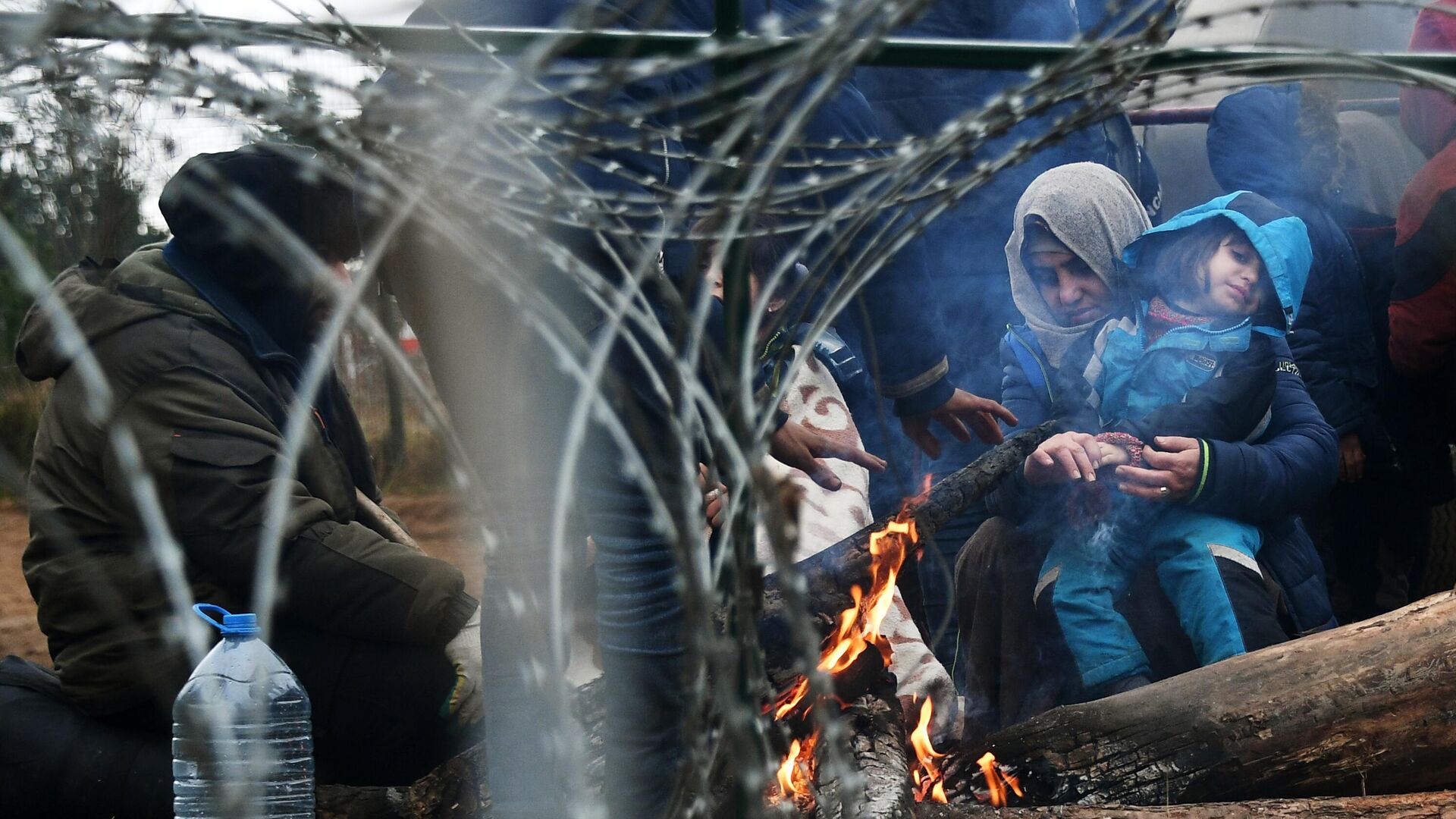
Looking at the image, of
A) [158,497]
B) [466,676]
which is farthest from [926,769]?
[158,497]

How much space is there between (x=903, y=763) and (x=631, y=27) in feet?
5.15

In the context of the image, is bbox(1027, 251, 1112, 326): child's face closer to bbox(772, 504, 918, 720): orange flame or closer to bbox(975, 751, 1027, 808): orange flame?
bbox(772, 504, 918, 720): orange flame

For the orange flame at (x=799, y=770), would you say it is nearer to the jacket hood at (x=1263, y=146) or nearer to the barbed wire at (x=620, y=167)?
the barbed wire at (x=620, y=167)

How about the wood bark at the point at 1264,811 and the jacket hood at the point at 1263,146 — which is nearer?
the wood bark at the point at 1264,811

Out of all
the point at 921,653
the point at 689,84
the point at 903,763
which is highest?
the point at 689,84

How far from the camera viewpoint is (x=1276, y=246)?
3.19m

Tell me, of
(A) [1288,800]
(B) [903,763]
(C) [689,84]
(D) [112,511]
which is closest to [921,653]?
(B) [903,763]

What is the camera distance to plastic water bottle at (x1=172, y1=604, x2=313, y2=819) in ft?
7.63

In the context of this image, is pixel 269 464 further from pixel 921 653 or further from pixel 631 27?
pixel 921 653

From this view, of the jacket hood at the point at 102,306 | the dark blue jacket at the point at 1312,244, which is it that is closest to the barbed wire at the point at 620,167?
the jacket hood at the point at 102,306

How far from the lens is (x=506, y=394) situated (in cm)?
252

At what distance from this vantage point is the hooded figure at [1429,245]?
362 cm

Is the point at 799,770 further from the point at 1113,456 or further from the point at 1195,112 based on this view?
the point at 1195,112

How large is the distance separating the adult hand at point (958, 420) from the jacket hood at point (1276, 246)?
2.24ft
